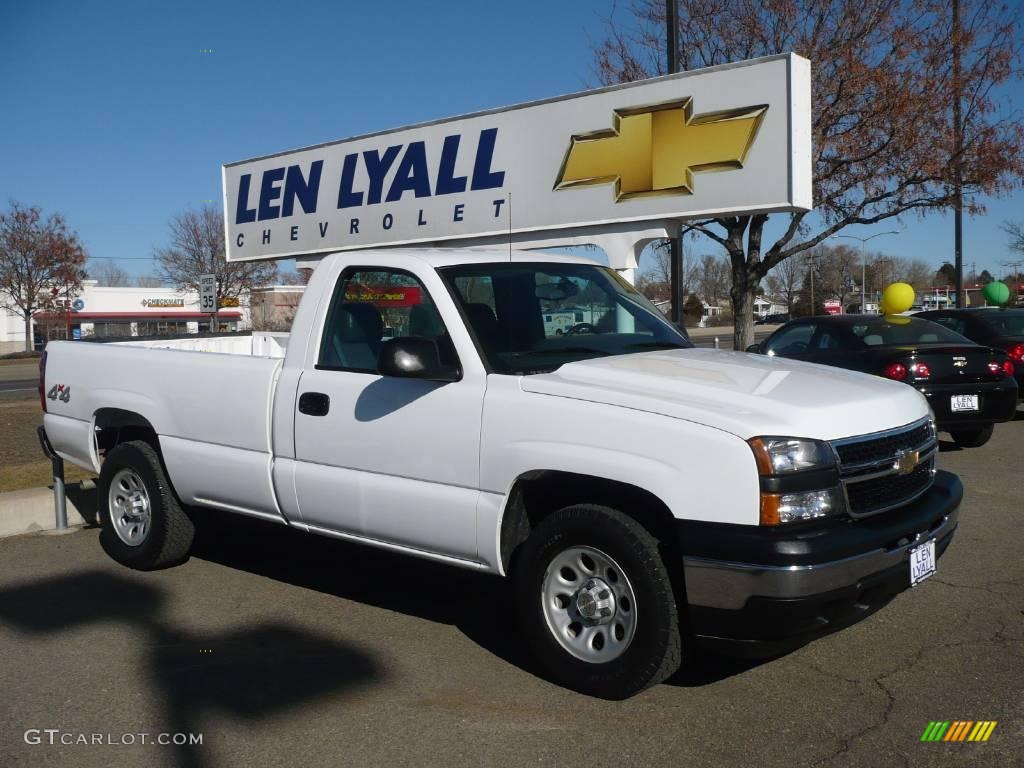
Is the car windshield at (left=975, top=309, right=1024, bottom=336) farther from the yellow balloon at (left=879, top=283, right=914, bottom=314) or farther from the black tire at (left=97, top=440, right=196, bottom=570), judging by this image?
the black tire at (left=97, top=440, right=196, bottom=570)

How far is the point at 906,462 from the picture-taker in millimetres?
4090

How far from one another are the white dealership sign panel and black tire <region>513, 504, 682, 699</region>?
658 centimetres

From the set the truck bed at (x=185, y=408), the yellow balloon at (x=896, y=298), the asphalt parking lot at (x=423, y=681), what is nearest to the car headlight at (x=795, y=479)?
the asphalt parking lot at (x=423, y=681)

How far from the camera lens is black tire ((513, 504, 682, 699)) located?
3795mm

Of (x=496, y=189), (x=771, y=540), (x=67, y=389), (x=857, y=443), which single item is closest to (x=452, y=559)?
(x=771, y=540)

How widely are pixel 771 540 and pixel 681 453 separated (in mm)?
452

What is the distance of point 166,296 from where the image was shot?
240 feet

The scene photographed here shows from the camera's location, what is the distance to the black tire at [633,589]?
3.79 metres

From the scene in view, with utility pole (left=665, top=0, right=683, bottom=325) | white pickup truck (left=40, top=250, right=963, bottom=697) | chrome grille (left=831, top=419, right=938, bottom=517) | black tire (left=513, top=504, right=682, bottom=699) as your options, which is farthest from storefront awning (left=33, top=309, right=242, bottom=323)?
chrome grille (left=831, top=419, right=938, bottom=517)

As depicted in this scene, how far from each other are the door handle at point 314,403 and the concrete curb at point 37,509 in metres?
3.49

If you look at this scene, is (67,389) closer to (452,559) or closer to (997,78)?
(452,559)

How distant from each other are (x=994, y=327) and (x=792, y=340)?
3570 millimetres

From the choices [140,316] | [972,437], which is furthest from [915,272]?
[972,437]

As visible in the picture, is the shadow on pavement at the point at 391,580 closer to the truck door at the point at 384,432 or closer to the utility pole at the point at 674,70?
the truck door at the point at 384,432
